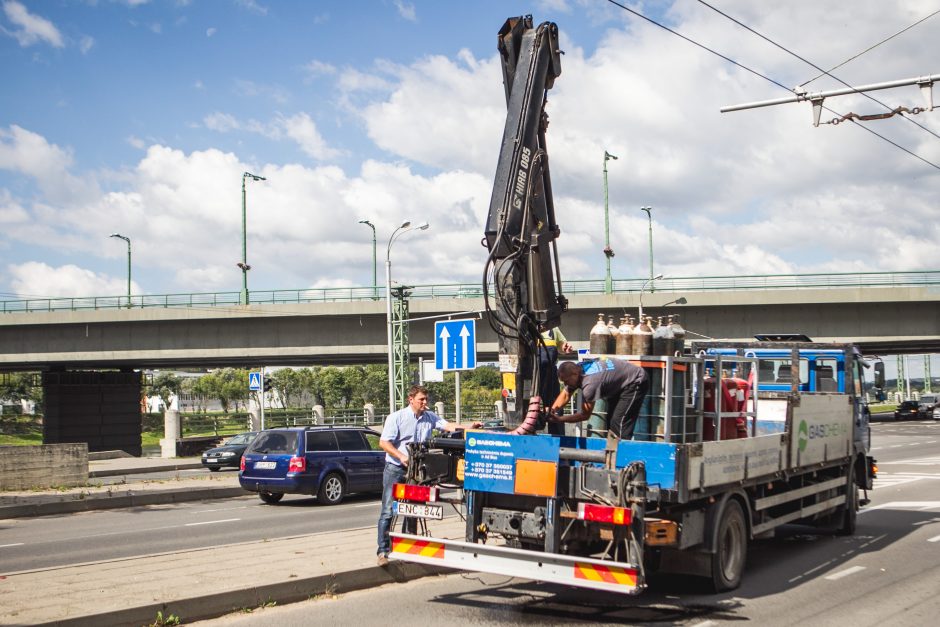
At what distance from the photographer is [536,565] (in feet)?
24.4

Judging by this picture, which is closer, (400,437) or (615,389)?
(615,389)

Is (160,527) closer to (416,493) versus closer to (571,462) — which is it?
(416,493)

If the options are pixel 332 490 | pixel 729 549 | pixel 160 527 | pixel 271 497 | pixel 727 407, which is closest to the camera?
pixel 729 549

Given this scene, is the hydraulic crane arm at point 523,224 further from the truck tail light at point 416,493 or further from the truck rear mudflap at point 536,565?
the truck rear mudflap at point 536,565

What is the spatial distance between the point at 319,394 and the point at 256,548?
380 feet

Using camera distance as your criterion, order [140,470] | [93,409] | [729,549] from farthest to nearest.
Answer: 1. [93,409]
2. [140,470]
3. [729,549]

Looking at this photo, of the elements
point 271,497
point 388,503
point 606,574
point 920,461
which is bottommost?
point 920,461

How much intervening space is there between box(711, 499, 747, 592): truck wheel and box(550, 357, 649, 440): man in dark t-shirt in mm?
1213

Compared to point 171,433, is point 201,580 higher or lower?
higher

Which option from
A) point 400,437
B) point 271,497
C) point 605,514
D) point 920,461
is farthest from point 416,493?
point 920,461

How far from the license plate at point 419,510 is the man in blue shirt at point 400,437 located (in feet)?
2.00

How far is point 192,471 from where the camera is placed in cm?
3156

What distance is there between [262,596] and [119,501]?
12.3 m

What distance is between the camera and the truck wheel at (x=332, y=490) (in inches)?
733
